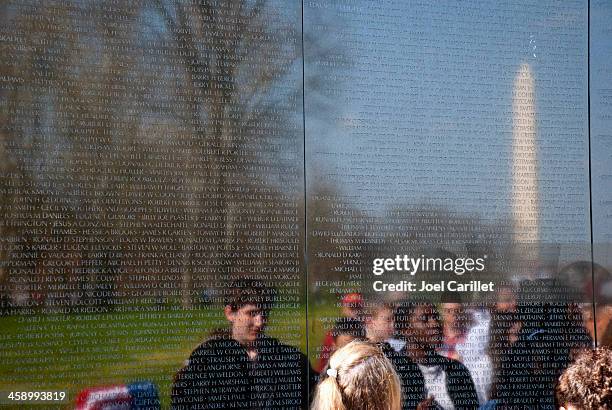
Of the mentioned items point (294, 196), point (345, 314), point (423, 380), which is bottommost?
point (423, 380)

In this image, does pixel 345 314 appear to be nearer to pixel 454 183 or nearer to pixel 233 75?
pixel 454 183

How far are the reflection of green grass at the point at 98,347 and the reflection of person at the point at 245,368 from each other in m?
0.09

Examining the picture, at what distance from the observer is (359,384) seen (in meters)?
2.95

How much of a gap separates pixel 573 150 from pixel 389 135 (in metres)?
1.56

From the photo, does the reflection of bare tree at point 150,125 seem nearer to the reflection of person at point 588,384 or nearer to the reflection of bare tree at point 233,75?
the reflection of bare tree at point 233,75

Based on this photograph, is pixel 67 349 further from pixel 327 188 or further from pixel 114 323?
pixel 327 188

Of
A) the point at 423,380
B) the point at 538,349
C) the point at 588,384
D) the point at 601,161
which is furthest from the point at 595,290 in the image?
the point at 588,384

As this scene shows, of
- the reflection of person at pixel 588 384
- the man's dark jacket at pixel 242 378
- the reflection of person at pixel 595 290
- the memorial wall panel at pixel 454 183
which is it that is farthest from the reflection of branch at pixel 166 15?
the reflection of person at pixel 588 384

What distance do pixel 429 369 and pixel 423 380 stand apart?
0.09 meters

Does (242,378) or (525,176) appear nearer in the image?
(242,378)

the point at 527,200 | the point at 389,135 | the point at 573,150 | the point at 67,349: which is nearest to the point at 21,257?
the point at 67,349

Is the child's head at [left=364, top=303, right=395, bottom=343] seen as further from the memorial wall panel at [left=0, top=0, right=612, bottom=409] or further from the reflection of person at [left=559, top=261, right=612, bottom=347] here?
the reflection of person at [left=559, top=261, right=612, bottom=347]

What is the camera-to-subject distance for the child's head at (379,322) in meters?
5.38

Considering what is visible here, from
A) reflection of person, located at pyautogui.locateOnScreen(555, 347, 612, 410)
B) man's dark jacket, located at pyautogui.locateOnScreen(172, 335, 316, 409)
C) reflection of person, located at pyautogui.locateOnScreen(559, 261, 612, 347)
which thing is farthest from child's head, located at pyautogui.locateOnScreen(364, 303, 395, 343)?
reflection of person, located at pyautogui.locateOnScreen(555, 347, 612, 410)
